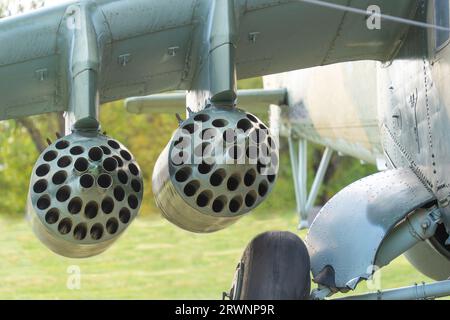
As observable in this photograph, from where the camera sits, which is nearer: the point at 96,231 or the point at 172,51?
the point at 96,231

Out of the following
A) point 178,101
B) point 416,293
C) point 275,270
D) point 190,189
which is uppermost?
point 178,101

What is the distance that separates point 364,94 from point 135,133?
56.1 feet

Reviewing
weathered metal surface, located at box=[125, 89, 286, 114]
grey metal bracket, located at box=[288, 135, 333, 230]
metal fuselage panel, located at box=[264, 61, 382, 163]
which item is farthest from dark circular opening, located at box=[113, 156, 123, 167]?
grey metal bracket, located at box=[288, 135, 333, 230]

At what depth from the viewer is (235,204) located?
5543 millimetres

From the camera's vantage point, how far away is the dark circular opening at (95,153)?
545cm

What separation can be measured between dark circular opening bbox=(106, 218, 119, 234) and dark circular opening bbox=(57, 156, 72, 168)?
1.22 ft

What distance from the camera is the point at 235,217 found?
18.3ft

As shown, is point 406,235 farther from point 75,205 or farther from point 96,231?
point 75,205

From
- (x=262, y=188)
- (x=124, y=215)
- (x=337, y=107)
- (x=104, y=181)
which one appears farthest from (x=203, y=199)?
(x=337, y=107)

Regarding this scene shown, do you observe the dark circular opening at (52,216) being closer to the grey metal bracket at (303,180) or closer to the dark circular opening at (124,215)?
the dark circular opening at (124,215)

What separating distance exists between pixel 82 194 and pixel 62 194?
0.10 meters

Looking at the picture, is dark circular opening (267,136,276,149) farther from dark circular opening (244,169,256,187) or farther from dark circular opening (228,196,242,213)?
dark circular opening (228,196,242,213)

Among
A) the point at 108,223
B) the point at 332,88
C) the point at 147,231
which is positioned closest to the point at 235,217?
the point at 108,223
